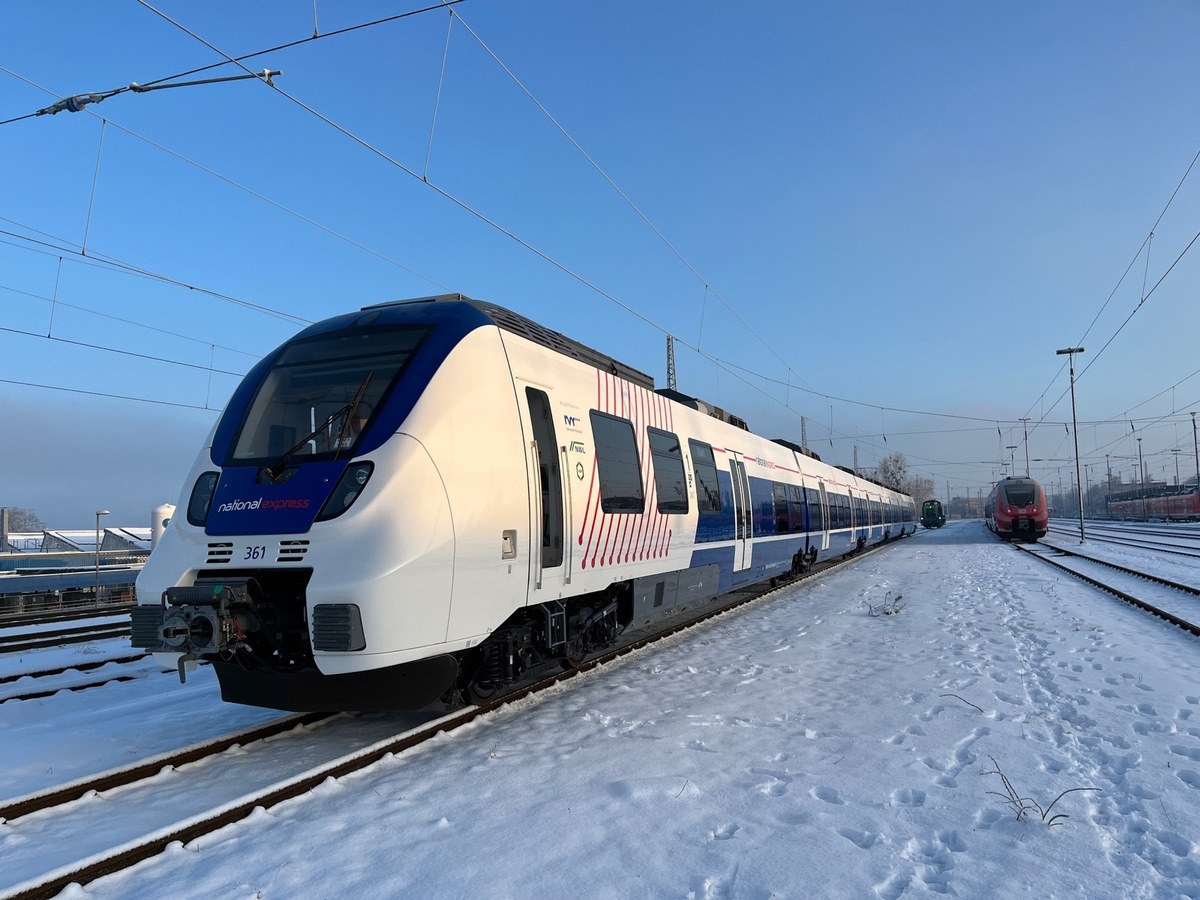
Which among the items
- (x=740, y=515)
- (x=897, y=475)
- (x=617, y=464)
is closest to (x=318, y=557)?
(x=617, y=464)

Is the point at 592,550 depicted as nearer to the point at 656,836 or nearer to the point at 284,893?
the point at 656,836

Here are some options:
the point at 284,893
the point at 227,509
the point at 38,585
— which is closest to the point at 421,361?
the point at 227,509

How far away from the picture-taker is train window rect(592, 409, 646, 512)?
24.5ft

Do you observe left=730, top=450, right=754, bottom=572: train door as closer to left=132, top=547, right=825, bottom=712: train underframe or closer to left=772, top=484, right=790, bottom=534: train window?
left=772, top=484, right=790, bottom=534: train window

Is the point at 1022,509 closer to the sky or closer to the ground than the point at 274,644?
closer to the sky

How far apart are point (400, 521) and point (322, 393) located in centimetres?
166

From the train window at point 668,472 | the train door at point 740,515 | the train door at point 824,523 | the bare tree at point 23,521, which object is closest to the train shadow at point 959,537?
the train door at point 824,523

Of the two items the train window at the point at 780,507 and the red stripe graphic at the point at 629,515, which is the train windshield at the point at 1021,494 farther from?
the red stripe graphic at the point at 629,515

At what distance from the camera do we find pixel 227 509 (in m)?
5.39

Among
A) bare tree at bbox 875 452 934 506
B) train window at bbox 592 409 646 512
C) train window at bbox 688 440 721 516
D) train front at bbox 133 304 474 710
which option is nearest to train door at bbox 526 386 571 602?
train window at bbox 592 409 646 512

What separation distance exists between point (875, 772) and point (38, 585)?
3210 centimetres

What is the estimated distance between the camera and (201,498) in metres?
5.66

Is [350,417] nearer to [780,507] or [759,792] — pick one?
[759,792]

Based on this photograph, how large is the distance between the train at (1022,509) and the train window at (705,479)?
30.7m
